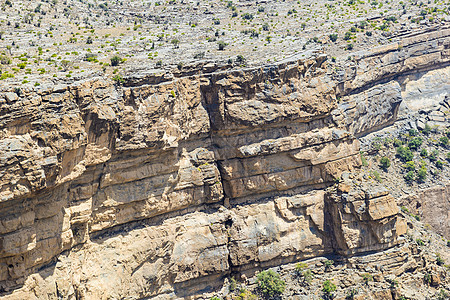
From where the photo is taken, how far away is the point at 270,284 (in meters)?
68.9

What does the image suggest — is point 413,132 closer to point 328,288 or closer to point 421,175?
point 421,175

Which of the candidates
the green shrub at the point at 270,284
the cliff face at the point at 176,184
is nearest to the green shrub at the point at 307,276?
the cliff face at the point at 176,184

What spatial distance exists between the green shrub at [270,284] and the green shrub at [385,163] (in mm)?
22836

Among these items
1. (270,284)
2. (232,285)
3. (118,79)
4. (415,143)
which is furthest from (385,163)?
(118,79)

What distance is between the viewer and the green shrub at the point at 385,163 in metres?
84.9

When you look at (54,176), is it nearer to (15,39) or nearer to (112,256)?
(112,256)

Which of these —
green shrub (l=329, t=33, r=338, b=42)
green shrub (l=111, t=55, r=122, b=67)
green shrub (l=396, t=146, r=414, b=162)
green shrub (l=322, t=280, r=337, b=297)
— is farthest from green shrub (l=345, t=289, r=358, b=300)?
green shrub (l=329, t=33, r=338, b=42)

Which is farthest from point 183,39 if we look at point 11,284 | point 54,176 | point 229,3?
point 11,284

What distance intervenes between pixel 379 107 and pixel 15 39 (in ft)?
145

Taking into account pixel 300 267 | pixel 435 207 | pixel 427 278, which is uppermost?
pixel 435 207

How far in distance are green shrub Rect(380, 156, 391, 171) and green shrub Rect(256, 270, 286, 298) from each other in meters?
22.8

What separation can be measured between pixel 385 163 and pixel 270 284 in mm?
24522

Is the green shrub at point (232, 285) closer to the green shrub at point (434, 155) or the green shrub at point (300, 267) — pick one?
the green shrub at point (300, 267)

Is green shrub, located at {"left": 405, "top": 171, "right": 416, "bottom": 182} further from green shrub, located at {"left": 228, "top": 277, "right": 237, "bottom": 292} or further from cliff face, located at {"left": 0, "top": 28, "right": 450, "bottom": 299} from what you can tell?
green shrub, located at {"left": 228, "top": 277, "right": 237, "bottom": 292}
